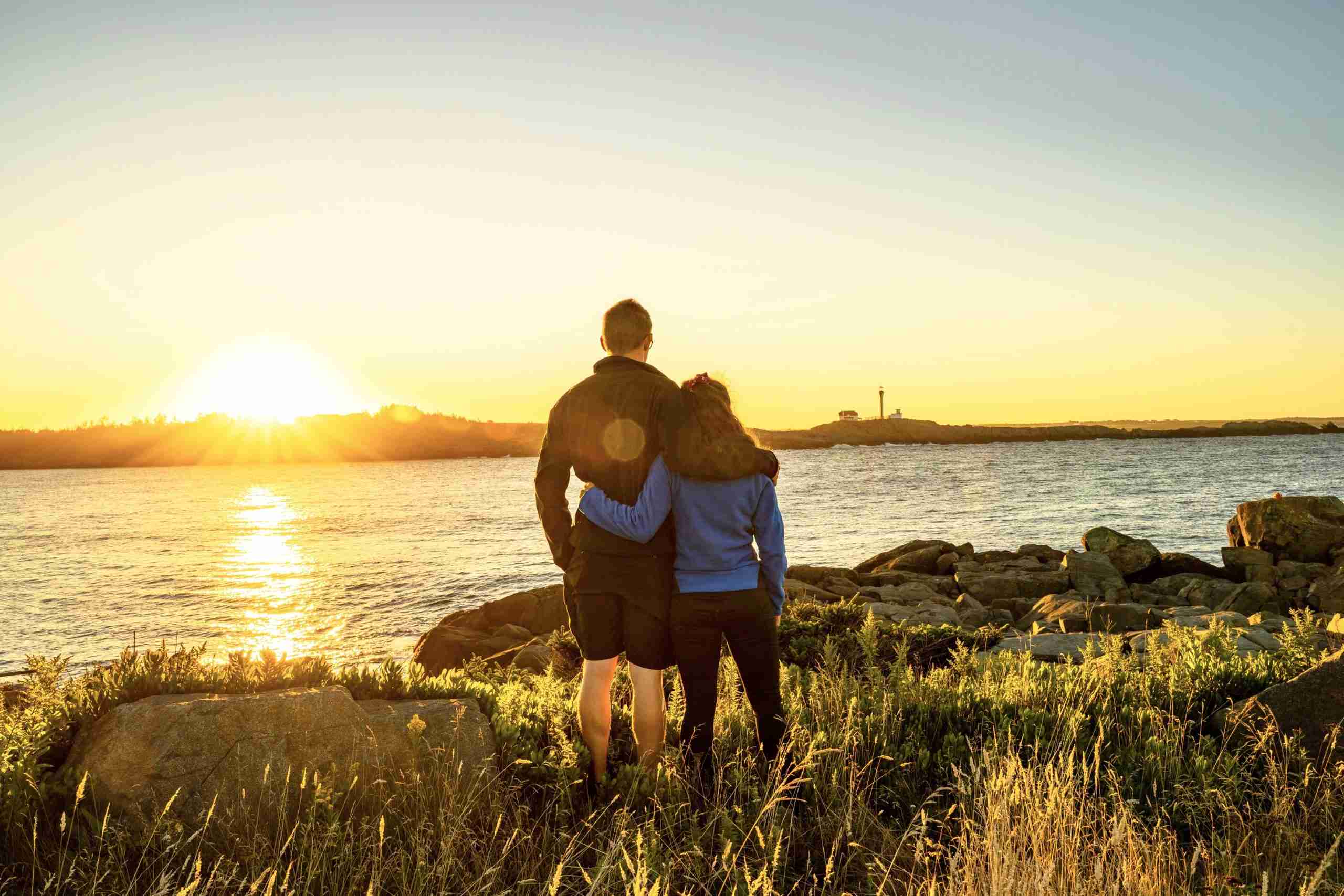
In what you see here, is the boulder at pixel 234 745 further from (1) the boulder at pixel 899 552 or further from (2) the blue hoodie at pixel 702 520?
(1) the boulder at pixel 899 552

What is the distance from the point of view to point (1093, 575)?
20.0 metres

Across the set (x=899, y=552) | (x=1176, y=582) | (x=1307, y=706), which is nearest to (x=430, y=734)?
(x=1307, y=706)

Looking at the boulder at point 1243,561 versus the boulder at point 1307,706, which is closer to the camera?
the boulder at point 1307,706

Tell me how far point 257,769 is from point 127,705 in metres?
0.82

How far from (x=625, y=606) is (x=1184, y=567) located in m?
22.3

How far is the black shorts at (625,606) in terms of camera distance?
4391 mm

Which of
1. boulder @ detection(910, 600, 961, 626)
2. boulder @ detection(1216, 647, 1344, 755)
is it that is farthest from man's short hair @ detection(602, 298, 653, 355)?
boulder @ detection(910, 600, 961, 626)

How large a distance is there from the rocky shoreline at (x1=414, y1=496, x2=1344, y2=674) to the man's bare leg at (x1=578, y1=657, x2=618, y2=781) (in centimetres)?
487

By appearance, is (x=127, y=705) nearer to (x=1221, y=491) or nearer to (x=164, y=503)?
(x=1221, y=491)

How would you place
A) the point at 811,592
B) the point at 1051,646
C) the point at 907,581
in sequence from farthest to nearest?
the point at 907,581 < the point at 811,592 < the point at 1051,646

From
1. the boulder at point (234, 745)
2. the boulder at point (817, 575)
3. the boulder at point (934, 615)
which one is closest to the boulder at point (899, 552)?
the boulder at point (817, 575)

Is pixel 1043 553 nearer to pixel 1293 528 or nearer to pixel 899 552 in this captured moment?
pixel 899 552

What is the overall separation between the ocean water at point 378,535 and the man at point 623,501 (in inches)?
180

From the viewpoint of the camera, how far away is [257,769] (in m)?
4.18
